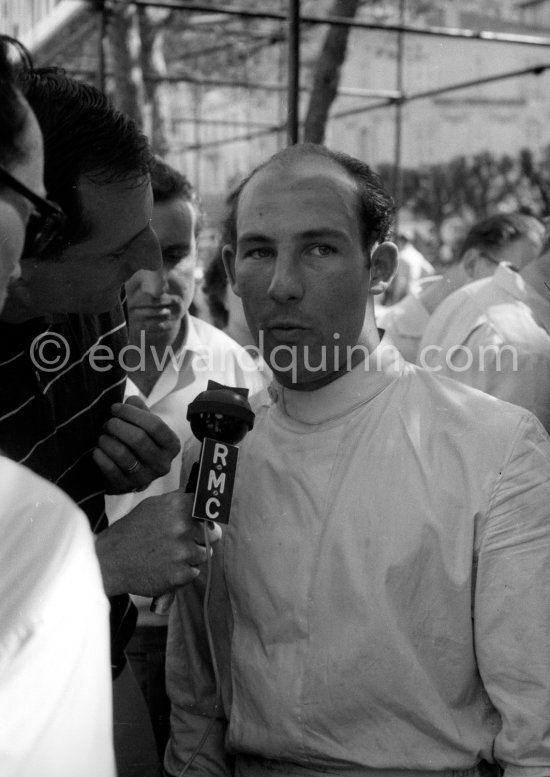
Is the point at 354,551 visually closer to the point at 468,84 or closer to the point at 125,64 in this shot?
the point at 468,84

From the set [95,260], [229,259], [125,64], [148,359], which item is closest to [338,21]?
[148,359]

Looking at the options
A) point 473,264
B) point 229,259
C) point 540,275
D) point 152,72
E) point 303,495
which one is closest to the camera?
point 303,495

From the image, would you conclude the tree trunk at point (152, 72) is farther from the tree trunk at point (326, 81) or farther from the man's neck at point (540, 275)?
the man's neck at point (540, 275)

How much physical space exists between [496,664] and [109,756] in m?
1.02

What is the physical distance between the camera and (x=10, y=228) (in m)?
1.08

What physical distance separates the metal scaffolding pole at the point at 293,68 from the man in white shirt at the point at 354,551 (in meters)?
2.25

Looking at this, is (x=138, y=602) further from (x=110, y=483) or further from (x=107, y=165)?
(x=107, y=165)

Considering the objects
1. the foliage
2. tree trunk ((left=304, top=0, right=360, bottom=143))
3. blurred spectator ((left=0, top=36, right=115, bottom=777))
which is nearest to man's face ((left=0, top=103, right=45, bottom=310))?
blurred spectator ((left=0, top=36, right=115, bottom=777))

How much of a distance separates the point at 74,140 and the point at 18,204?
31.4 inches

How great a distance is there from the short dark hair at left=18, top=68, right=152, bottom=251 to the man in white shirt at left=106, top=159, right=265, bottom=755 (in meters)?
1.13

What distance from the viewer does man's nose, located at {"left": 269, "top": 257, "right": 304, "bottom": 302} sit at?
6.77 ft

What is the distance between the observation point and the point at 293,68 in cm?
452

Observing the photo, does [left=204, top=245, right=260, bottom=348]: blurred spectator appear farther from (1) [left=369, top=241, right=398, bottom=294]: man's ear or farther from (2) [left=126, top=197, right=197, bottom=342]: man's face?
(1) [left=369, top=241, right=398, bottom=294]: man's ear

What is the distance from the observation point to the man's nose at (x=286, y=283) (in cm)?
206
